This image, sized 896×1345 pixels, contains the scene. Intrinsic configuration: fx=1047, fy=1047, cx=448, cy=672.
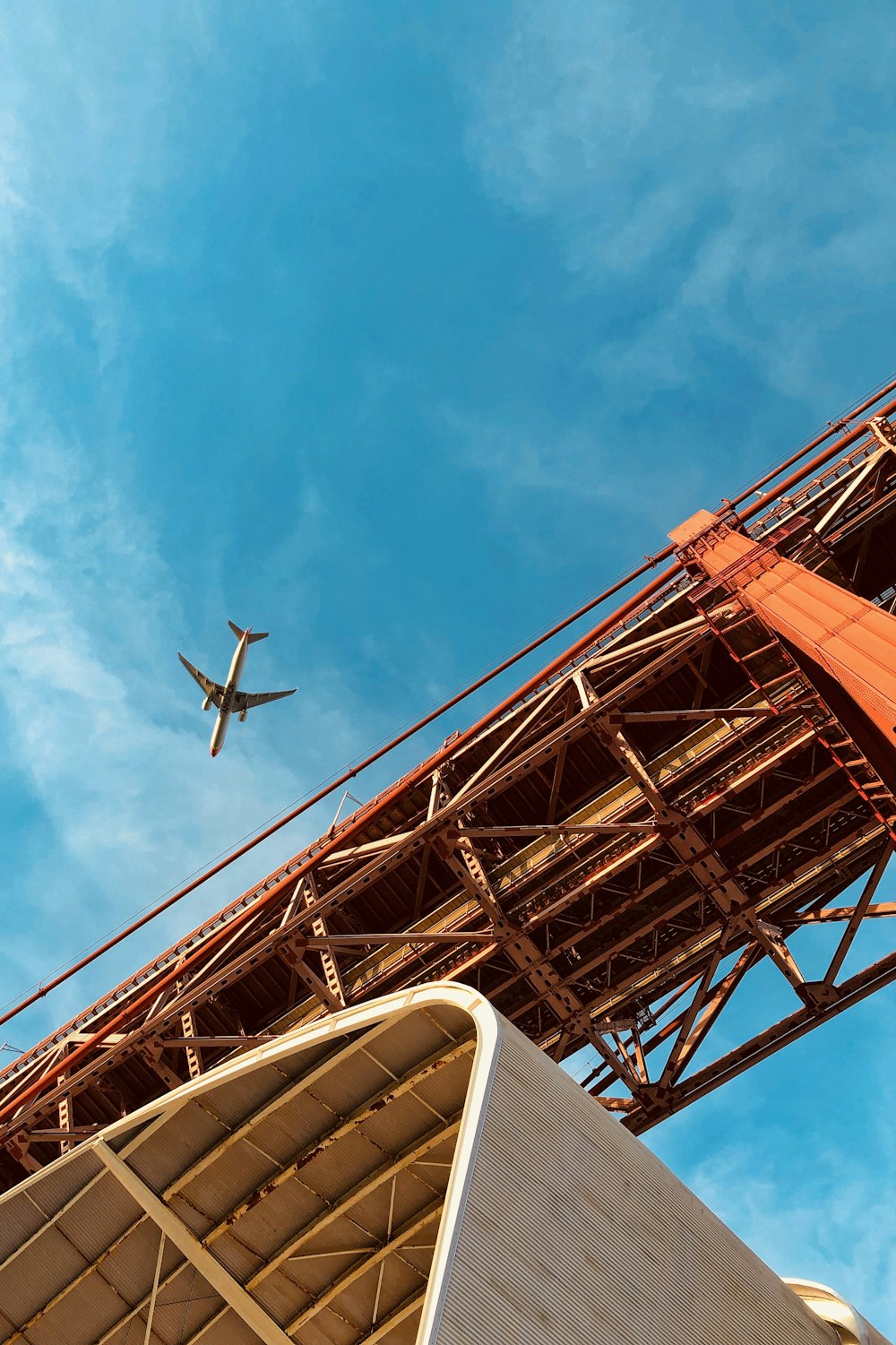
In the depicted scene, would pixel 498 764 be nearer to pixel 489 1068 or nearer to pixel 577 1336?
pixel 489 1068

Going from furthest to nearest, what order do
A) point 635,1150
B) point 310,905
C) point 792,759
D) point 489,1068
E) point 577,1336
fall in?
1. point 310,905
2. point 792,759
3. point 635,1150
4. point 489,1068
5. point 577,1336

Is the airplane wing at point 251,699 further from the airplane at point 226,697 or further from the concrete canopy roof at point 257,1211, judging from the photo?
the concrete canopy roof at point 257,1211

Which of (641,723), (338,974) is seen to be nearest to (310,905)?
(338,974)

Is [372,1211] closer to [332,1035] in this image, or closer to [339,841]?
[332,1035]

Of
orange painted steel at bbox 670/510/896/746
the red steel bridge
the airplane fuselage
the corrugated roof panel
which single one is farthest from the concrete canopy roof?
the airplane fuselage

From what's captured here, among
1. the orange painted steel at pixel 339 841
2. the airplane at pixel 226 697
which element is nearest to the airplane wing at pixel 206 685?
the airplane at pixel 226 697

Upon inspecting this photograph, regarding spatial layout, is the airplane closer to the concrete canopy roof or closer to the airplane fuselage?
the airplane fuselage
